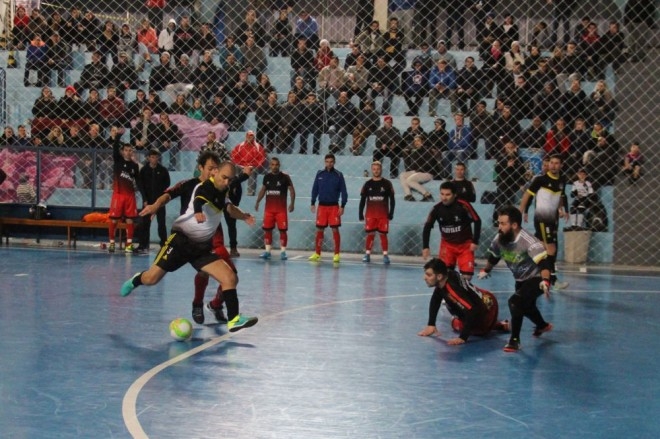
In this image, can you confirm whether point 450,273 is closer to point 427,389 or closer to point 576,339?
point 576,339

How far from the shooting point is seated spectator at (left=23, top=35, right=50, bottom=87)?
25.5 metres

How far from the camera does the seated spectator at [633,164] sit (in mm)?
20844

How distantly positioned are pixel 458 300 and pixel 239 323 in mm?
2379

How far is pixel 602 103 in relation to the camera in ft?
70.9

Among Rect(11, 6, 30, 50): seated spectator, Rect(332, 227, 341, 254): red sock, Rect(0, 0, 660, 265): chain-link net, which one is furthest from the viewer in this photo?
Rect(11, 6, 30, 50): seated spectator

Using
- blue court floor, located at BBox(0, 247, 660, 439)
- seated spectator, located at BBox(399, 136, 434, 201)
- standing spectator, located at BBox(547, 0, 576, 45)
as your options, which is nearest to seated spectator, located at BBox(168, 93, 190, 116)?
seated spectator, located at BBox(399, 136, 434, 201)

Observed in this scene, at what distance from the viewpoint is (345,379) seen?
900 cm

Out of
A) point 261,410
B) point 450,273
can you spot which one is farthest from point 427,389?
point 450,273

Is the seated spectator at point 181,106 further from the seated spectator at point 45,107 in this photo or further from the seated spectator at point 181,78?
the seated spectator at point 45,107

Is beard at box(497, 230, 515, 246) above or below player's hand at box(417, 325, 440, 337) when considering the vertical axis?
above

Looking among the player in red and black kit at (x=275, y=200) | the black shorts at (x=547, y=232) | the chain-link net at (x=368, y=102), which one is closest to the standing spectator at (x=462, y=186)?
the black shorts at (x=547, y=232)

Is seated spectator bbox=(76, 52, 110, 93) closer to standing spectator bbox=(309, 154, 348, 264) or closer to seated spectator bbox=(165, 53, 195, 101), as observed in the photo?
seated spectator bbox=(165, 53, 195, 101)

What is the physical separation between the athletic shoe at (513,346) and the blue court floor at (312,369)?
0.26 ft

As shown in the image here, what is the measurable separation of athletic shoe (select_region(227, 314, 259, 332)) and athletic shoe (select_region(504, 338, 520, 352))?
2644mm
